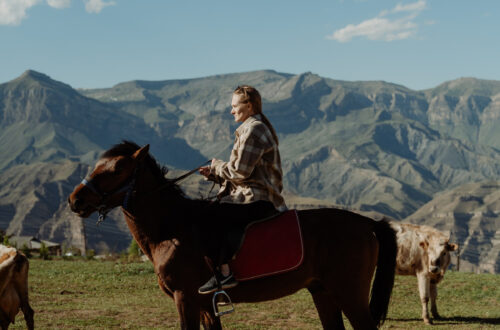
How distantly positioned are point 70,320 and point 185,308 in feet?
24.3

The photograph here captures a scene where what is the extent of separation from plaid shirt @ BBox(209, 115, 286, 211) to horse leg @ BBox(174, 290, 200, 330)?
131 centimetres

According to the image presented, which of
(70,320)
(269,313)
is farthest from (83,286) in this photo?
(269,313)

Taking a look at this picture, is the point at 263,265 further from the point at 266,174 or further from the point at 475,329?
the point at 475,329

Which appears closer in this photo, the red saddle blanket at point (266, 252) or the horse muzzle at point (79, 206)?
the horse muzzle at point (79, 206)

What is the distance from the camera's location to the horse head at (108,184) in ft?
21.7

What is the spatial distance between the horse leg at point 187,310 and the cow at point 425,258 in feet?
27.0

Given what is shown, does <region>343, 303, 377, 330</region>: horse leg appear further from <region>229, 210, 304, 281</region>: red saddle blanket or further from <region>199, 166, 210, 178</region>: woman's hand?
<region>199, 166, 210, 178</region>: woman's hand

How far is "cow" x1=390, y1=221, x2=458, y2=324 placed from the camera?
556 inches

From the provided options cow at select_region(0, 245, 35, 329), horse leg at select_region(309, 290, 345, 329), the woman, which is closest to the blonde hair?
the woman

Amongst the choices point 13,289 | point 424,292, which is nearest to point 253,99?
point 13,289

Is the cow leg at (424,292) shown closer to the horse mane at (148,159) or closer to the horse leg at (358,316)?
the horse leg at (358,316)

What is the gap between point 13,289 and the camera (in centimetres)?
1121

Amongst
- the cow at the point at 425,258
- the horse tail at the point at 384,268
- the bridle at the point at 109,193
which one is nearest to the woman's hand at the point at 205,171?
the bridle at the point at 109,193

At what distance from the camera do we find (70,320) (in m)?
12.9
